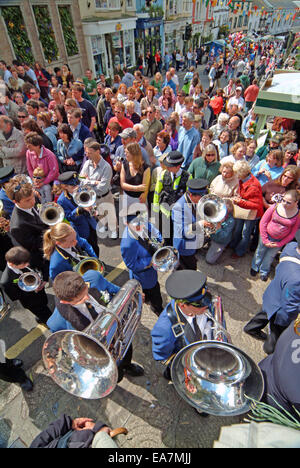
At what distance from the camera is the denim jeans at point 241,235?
4.59 m

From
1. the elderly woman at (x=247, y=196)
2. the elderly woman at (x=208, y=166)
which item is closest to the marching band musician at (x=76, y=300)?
the elderly woman at (x=247, y=196)

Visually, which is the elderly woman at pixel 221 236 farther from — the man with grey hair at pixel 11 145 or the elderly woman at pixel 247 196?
the man with grey hair at pixel 11 145

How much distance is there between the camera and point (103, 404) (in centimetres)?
307

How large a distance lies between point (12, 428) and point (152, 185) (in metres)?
4.21

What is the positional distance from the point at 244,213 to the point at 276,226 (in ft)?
2.21

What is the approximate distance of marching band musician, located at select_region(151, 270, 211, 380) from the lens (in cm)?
230

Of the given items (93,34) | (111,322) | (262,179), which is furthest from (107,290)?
(93,34)

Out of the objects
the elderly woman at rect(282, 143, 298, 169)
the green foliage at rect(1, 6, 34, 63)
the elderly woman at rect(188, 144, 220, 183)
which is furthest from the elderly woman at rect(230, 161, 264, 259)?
the green foliage at rect(1, 6, 34, 63)

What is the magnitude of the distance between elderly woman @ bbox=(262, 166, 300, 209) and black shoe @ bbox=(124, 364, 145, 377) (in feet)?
10.6

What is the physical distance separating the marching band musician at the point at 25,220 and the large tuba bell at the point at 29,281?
1.42 ft

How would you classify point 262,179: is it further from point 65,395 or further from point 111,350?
point 65,395

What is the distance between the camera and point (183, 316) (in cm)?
245

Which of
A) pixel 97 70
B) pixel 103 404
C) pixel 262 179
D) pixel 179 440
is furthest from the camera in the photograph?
pixel 97 70

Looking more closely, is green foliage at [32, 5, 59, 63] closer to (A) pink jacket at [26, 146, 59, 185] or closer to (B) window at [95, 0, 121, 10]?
(B) window at [95, 0, 121, 10]
